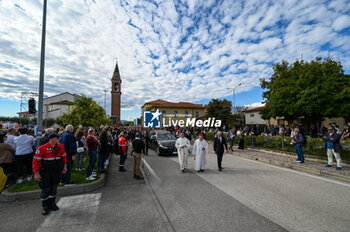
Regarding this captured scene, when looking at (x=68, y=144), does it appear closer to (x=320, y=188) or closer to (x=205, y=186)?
(x=205, y=186)

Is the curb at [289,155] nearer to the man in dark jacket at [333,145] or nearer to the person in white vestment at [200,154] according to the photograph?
the man in dark jacket at [333,145]

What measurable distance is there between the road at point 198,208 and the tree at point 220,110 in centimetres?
2630

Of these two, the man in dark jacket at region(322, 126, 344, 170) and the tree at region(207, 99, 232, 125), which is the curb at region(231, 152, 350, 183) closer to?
the man in dark jacket at region(322, 126, 344, 170)

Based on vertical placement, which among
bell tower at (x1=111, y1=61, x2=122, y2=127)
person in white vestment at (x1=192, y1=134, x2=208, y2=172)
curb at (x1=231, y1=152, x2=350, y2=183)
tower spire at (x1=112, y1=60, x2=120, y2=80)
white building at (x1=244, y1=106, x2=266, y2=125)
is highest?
tower spire at (x1=112, y1=60, x2=120, y2=80)

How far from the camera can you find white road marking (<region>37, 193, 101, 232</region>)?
3018 mm

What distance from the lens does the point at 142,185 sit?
212 inches

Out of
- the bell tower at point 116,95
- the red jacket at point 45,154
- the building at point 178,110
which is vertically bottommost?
the red jacket at point 45,154

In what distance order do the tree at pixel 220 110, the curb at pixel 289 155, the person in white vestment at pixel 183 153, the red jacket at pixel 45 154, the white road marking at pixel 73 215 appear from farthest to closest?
the tree at pixel 220 110 < the curb at pixel 289 155 < the person in white vestment at pixel 183 153 < the red jacket at pixel 45 154 < the white road marking at pixel 73 215

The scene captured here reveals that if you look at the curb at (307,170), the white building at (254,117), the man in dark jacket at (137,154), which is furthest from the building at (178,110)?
the man in dark jacket at (137,154)

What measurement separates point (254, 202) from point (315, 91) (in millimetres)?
20471

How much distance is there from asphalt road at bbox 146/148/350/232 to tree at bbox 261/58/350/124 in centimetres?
1687

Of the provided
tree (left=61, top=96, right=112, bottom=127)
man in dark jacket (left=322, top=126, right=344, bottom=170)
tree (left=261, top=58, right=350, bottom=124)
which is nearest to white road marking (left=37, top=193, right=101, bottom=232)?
man in dark jacket (left=322, top=126, right=344, bottom=170)

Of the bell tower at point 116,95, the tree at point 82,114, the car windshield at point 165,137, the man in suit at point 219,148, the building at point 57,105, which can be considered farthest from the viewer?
the building at point 57,105

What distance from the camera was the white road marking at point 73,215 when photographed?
3018mm
